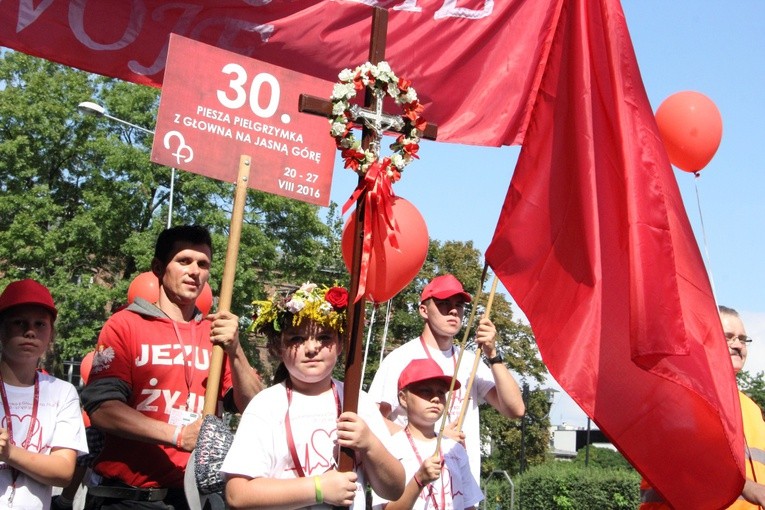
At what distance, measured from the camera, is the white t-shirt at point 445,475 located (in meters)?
5.75

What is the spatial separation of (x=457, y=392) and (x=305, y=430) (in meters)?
2.48

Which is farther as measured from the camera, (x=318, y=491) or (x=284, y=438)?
(x=284, y=438)

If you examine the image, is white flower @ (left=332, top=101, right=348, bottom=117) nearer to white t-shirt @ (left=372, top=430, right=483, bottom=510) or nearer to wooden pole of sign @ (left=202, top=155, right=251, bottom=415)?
wooden pole of sign @ (left=202, top=155, right=251, bottom=415)

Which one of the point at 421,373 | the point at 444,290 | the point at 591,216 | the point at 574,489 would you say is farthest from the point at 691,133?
the point at 574,489

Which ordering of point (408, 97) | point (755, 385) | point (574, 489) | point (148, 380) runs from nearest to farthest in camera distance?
point (408, 97) → point (148, 380) → point (574, 489) → point (755, 385)

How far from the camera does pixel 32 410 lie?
4.91 meters

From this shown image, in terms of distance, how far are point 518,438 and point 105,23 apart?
138 ft

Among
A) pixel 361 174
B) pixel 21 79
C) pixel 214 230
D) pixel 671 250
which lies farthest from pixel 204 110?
pixel 21 79

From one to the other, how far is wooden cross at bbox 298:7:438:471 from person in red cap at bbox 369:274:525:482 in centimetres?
192

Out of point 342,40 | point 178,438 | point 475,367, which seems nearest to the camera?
point 178,438

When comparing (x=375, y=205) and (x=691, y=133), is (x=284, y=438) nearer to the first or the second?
(x=375, y=205)

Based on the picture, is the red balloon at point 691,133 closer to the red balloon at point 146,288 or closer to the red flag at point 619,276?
the red flag at point 619,276

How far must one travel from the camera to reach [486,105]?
6.52 metres

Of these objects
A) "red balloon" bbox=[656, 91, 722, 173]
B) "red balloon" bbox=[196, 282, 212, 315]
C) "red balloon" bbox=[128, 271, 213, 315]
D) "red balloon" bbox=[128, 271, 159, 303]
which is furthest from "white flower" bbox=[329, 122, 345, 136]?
"red balloon" bbox=[196, 282, 212, 315]
